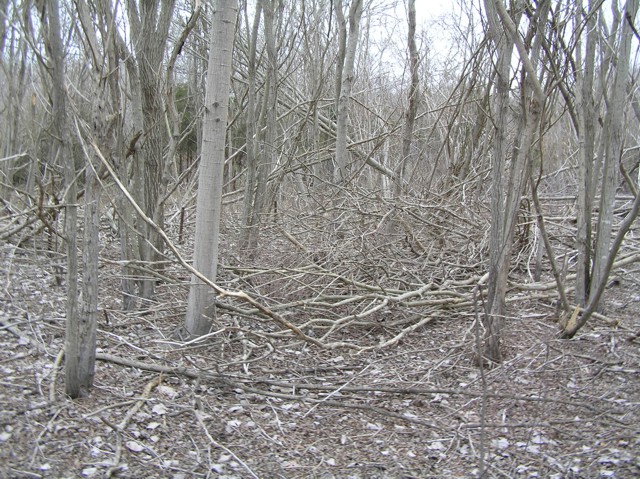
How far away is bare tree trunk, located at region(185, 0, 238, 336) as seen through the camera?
3969 millimetres

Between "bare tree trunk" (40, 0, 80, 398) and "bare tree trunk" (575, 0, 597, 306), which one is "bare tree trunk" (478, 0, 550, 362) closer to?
"bare tree trunk" (575, 0, 597, 306)

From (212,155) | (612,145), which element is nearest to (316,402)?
(212,155)

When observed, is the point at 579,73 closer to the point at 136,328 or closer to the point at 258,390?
the point at 258,390

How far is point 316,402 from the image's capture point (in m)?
3.48

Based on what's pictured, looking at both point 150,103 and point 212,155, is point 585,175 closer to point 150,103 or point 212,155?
point 212,155

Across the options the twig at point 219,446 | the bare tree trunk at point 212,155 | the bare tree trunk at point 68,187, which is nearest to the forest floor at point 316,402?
the twig at point 219,446

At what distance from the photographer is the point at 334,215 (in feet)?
20.3

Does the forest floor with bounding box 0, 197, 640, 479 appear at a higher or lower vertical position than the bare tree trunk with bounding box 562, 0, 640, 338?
lower

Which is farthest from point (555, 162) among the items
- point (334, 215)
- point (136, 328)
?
point (136, 328)

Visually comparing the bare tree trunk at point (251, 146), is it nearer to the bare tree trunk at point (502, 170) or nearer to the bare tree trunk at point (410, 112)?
the bare tree trunk at point (410, 112)

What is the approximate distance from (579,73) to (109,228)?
5.87 m

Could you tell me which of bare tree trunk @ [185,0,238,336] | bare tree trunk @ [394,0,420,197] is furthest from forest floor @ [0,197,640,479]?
bare tree trunk @ [394,0,420,197]

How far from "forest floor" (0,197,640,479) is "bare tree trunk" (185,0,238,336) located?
331 mm

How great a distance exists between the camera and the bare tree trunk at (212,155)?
13.0 feet
